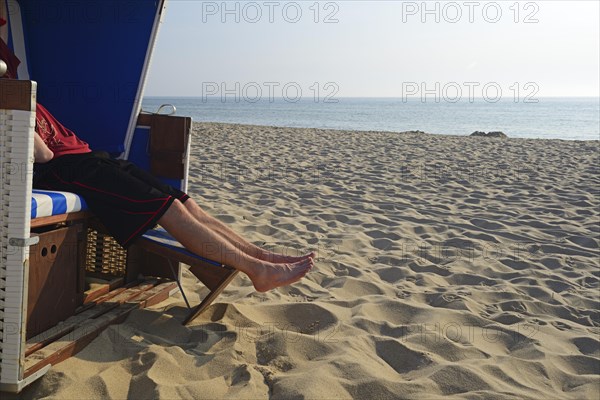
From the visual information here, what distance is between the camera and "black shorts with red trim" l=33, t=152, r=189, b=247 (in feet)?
8.32

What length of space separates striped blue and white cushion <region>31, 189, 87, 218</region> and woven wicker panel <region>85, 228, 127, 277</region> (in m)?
0.61

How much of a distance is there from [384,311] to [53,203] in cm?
172

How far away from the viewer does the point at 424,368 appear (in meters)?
2.45

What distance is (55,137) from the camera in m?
2.68

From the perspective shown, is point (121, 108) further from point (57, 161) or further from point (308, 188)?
point (308, 188)

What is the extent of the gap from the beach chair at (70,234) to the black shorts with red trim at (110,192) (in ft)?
0.29

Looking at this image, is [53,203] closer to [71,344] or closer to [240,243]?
[71,344]

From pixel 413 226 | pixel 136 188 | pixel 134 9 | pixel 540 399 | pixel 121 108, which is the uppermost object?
pixel 134 9

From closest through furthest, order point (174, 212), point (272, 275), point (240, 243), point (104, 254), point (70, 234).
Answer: point (70, 234)
point (174, 212)
point (272, 275)
point (240, 243)
point (104, 254)

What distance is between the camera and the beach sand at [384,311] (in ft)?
7.43

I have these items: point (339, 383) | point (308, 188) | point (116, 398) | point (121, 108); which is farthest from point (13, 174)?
point (308, 188)

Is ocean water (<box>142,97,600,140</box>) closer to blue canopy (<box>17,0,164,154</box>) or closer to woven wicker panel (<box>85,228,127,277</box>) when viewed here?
blue canopy (<box>17,0,164,154</box>)

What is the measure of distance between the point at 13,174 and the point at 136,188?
2.17ft

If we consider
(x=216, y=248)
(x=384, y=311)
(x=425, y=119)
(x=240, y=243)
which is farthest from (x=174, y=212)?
(x=425, y=119)
